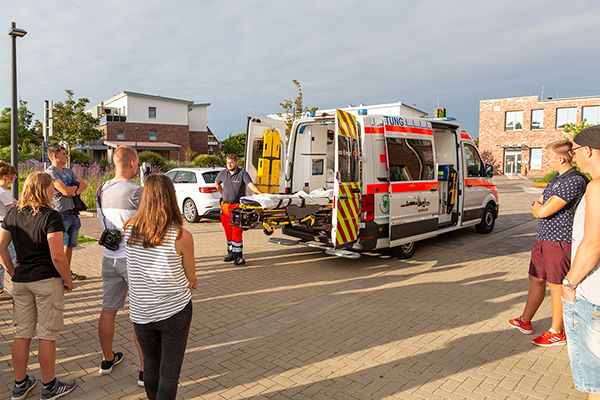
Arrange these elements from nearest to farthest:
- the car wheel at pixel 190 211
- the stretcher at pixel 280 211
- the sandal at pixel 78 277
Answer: the sandal at pixel 78 277, the stretcher at pixel 280 211, the car wheel at pixel 190 211

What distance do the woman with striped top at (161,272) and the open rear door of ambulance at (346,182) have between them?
3.98 m

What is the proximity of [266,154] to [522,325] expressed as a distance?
5105 millimetres

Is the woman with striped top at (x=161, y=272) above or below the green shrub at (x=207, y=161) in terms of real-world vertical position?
below

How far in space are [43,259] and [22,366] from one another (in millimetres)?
851

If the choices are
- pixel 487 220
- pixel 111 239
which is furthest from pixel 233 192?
pixel 487 220

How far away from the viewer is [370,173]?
Answer: 22.6 ft

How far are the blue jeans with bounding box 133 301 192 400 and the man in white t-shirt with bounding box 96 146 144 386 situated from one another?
850 mm

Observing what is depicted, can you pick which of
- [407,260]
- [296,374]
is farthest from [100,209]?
[407,260]

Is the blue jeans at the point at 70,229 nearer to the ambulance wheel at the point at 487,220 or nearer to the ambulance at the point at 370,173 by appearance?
the ambulance at the point at 370,173

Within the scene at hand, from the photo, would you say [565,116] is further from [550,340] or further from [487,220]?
[550,340]

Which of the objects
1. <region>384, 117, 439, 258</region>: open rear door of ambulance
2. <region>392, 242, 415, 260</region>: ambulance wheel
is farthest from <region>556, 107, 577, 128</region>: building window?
<region>392, 242, 415, 260</region>: ambulance wheel

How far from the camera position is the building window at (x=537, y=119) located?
40469 mm

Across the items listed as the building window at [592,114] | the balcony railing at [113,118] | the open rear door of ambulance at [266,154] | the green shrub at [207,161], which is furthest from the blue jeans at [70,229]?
the balcony railing at [113,118]

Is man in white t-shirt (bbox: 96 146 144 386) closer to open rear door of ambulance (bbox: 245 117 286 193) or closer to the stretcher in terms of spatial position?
the stretcher
